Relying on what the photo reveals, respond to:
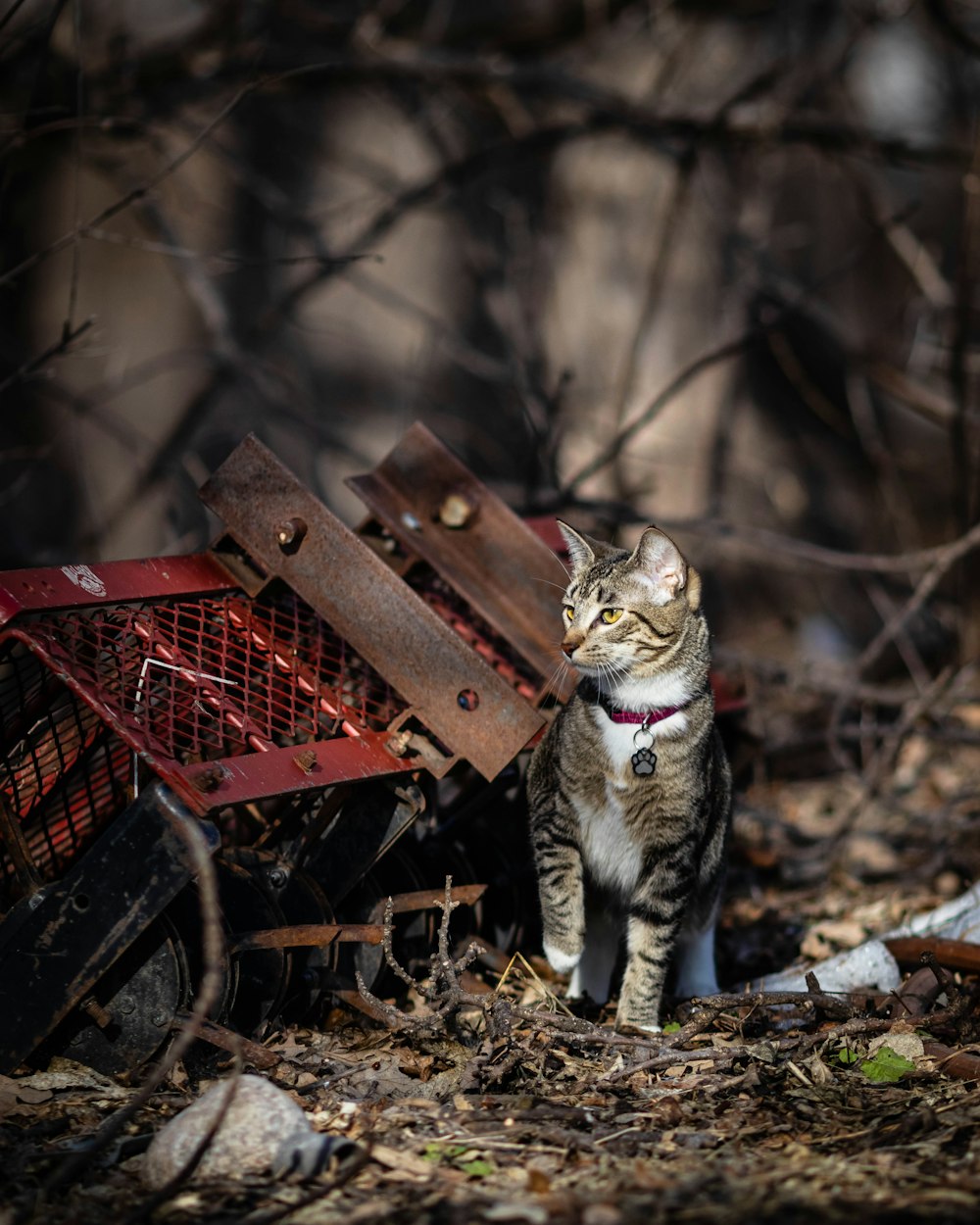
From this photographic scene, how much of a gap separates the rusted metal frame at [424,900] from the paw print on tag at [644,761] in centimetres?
52

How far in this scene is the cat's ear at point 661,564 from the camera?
308 cm

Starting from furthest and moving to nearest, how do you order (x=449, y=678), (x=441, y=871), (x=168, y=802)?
(x=441, y=871) → (x=449, y=678) → (x=168, y=802)

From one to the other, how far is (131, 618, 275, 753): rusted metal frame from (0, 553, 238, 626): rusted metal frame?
10 centimetres

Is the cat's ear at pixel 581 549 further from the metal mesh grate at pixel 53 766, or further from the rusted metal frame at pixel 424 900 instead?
the metal mesh grate at pixel 53 766

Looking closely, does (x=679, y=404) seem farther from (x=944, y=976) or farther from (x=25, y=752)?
(x=25, y=752)

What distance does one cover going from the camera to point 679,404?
7.17 m

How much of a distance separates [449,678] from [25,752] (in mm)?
1004

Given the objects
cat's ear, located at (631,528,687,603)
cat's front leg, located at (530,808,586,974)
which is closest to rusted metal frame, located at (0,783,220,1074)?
cat's front leg, located at (530,808,586,974)

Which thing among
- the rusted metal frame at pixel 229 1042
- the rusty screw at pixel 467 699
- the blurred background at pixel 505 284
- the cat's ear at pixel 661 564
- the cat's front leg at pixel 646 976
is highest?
the blurred background at pixel 505 284

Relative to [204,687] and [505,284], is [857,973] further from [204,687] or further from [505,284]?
[505,284]

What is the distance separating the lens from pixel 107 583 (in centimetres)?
284

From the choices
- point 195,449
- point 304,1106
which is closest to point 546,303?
point 195,449

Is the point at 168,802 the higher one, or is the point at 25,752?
the point at 25,752

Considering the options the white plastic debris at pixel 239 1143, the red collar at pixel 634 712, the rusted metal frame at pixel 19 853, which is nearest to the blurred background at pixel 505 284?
the red collar at pixel 634 712
